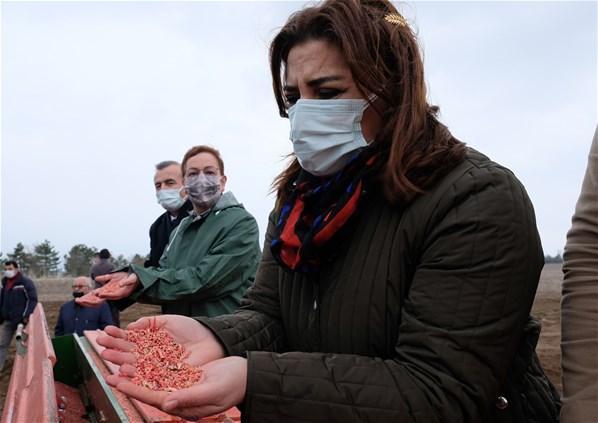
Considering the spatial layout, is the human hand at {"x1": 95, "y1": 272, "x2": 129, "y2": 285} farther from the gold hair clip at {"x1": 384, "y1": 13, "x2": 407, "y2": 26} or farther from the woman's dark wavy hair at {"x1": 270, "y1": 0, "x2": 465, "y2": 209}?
the gold hair clip at {"x1": 384, "y1": 13, "x2": 407, "y2": 26}

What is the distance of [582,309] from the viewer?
1.54 metres

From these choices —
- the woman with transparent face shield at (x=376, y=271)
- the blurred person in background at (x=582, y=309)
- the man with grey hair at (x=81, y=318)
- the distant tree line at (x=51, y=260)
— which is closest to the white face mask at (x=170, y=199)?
the man with grey hair at (x=81, y=318)

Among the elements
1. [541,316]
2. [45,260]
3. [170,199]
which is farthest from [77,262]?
[170,199]

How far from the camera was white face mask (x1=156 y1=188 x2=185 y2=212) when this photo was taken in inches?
208

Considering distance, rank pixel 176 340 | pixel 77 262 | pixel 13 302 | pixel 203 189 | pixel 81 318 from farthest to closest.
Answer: pixel 77 262 → pixel 13 302 → pixel 81 318 → pixel 203 189 → pixel 176 340

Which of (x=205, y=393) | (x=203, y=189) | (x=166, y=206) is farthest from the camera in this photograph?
(x=166, y=206)

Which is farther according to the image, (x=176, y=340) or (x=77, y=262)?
(x=77, y=262)

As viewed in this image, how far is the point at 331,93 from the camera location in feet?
6.04

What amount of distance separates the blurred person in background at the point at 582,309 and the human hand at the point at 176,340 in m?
0.94

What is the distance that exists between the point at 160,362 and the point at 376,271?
0.63 m

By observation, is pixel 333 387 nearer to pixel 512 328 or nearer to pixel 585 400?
pixel 512 328

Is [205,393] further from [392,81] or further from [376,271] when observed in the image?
[392,81]

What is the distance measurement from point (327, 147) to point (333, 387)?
73 centimetres

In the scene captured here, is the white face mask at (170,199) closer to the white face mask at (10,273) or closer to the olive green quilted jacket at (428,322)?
the olive green quilted jacket at (428,322)
